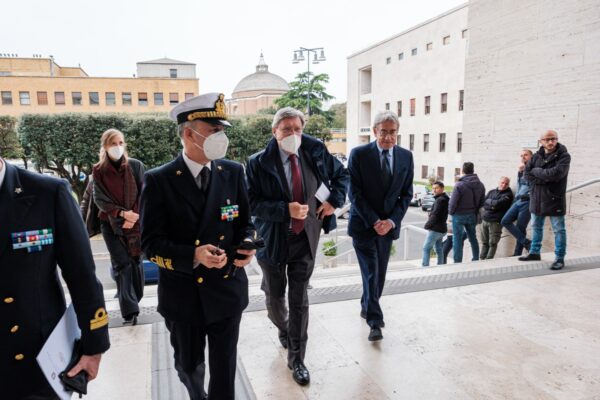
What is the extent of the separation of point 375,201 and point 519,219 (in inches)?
162

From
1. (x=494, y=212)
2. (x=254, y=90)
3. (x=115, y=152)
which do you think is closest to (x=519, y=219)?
(x=494, y=212)

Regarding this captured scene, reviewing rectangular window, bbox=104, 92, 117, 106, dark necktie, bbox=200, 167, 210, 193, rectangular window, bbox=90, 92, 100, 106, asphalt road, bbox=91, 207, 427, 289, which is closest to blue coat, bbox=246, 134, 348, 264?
dark necktie, bbox=200, 167, 210, 193

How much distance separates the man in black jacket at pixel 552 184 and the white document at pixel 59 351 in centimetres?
513

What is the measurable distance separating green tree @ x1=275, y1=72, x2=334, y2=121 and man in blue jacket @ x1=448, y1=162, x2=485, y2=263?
35245mm

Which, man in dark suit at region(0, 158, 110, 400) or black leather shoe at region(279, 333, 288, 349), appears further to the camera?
black leather shoe at region(279, 333, 288, 349)

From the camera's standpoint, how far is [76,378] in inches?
55.0

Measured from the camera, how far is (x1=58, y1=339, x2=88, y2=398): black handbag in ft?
4.45

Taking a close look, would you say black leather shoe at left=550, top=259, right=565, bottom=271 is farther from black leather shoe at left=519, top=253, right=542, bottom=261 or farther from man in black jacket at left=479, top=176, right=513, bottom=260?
man in black jacket at left=479, top=176, right=513, bottom=260

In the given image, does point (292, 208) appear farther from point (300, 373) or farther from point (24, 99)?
point (24, 99)

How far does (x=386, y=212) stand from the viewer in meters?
3.32

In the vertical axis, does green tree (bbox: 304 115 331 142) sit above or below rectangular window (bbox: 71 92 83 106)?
below

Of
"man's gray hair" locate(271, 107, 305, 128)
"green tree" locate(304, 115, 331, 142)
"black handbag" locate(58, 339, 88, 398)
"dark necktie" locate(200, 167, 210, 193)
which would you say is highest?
"green tree" locate(304, 115, 331, 142)

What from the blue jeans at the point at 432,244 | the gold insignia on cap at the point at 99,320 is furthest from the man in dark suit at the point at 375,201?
the blue jeans at the point at 432,244

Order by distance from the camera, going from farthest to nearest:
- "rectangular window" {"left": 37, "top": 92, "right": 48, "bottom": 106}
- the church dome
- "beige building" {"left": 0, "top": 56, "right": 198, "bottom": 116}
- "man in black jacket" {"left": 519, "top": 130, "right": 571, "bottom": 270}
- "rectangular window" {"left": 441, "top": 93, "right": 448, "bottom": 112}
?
the church dome
"rectangular window" {"left": 37, "top": 92, "right": 48, "bottom": 106}
"beige building" {"left": 0, "top": 56, "right": 198, "bottom": 116}
"rectangular window" {"left": 441, "top": 93, "right": 448, "bottom": 112}
"man in black jacket" {"left": 519, "top": 130, "right": 571, "bottom": 270}
